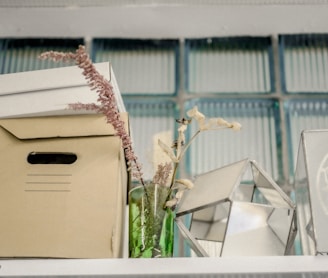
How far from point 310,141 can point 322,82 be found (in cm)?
84

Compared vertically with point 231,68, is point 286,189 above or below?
below

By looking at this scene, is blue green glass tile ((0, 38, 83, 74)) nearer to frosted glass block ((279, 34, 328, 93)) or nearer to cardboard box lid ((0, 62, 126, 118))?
cardboard box lid ((0, 62, 126, 118))

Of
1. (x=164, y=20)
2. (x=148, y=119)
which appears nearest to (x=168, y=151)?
(x=148, y=119)

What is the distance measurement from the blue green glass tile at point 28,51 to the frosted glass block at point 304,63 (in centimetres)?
85

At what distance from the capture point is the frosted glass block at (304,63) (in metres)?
1.87

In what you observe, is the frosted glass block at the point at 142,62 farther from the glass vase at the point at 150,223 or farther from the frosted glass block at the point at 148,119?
the glass vase at the point at 150,223

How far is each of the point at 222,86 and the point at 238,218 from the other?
2.68 ft

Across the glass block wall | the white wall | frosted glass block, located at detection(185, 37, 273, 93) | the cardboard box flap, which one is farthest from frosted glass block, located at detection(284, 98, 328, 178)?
the cardboard box flap

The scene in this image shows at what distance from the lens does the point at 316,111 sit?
1.82 metres

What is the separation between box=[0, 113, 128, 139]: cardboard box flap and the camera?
1.16m

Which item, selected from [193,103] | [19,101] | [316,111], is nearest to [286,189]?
[316,111]

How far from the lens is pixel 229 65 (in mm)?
1930

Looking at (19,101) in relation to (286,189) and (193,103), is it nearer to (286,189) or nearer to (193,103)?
(193,103)

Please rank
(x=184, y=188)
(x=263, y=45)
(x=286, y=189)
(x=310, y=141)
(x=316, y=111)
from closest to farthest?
(x=310, y=141) < (x=184, y=188) < (x=286, y=189) < (x=316, y=111) < (x=263, y=45)
